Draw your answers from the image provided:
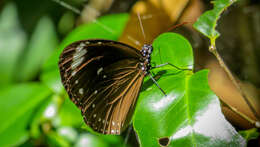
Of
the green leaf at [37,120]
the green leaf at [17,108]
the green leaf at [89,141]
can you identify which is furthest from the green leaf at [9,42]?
the green leaf at [89,141]

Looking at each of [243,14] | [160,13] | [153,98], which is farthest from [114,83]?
[243,14]

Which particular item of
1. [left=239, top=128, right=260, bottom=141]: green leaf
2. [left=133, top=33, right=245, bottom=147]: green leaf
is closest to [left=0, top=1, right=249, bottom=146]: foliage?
[left=133, top=33, right=245, bottom=147]: green leaf

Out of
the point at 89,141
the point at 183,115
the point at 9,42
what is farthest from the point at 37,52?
the point at 183,115

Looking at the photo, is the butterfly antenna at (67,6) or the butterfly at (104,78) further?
the butterfly antenna at (67,6)

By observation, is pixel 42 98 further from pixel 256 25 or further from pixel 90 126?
pixel 256 25

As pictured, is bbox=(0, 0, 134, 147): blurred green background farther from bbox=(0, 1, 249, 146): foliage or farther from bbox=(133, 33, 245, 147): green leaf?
bbox=(133, 33, 245, 147): green leaf

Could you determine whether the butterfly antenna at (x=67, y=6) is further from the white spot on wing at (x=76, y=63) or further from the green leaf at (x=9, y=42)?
the white spot on wing at (x=76, y=63)
